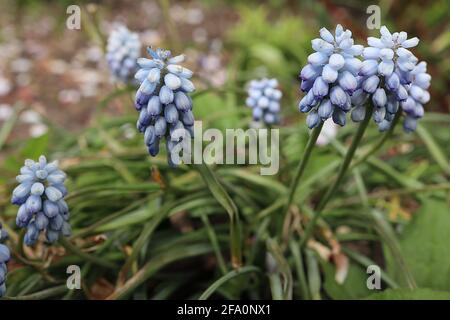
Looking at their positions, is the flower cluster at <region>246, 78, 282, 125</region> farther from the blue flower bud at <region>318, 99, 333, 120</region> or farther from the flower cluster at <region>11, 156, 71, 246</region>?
the flower cluster at <region>11, 156, 71, 246</region>

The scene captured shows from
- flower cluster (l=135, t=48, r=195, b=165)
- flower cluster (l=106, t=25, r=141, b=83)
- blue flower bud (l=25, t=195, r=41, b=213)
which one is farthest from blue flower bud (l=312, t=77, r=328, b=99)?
flower cluster (l=106, t=25, r=141, b=83)

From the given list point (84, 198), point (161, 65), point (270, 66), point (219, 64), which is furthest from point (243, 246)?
point (219, 64)

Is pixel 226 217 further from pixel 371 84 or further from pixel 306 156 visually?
pixel 371 84

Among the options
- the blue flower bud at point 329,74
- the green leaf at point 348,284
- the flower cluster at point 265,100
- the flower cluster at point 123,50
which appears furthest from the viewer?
the flower cluster at point 123,50

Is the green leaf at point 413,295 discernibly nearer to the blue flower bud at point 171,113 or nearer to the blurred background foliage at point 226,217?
the blurred background foliage at point 226,217

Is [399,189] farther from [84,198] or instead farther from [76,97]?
[76,97]

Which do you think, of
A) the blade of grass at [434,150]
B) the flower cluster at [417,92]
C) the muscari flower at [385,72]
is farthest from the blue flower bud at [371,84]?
the blade of grass at [434,150]
